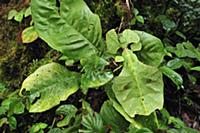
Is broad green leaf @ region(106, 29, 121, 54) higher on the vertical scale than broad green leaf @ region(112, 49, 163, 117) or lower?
higher

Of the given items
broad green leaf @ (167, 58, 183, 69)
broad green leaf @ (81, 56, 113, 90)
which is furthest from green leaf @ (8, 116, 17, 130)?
broad green leaf @ (167, 58, 183, 69)

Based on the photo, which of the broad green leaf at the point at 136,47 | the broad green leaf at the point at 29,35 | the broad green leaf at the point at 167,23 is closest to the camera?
Result: the broad green leaf at the point at 136,47

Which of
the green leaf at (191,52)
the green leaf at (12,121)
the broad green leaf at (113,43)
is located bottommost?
the green leaf at (12,121)

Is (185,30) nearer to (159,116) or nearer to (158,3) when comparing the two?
(158,3)

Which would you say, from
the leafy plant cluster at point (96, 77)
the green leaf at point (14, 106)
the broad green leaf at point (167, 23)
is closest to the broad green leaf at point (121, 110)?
the leafy plant cluster at point (96, 77)

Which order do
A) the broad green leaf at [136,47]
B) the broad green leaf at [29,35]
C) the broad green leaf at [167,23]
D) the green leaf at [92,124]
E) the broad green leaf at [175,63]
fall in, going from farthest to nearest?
the broad green leaf at [167,23], the broad green leaf at [29,35], the broad green leaf at [175,63], the broad green leaf at [136,47], the green leaf at [92,124]

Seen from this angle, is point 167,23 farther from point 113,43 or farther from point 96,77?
point 96,77

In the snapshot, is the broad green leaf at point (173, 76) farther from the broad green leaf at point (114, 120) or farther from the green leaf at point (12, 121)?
the green leaf at point (12, 121)

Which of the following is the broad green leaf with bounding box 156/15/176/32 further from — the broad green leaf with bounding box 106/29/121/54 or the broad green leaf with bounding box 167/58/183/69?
the broad green leaf with bounding box 106/29/121/54
